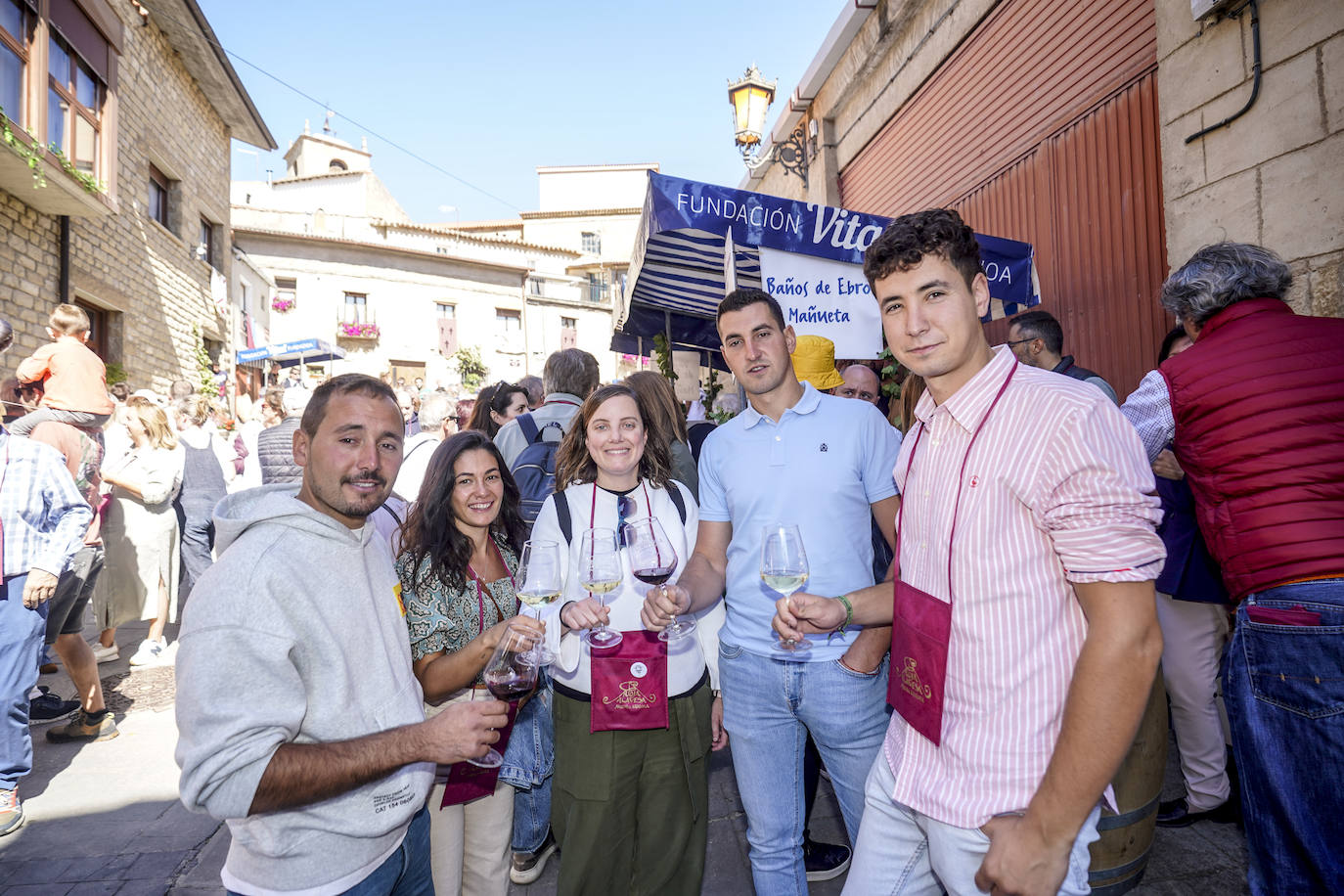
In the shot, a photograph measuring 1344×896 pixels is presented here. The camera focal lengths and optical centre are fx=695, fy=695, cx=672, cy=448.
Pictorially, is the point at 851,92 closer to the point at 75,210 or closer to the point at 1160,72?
the point at 1160,72

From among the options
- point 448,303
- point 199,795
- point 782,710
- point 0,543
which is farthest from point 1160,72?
point 448,303

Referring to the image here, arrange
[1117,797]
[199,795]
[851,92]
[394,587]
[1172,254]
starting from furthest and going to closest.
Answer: [851,92]
[1172,254]
[1117,797]
[394,587]
[199,795]

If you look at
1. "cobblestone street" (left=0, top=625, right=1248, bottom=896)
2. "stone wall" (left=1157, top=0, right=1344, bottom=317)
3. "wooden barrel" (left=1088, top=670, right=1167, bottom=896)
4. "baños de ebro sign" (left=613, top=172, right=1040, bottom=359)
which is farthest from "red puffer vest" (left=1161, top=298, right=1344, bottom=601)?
"baños de ebro sign" (left=613, top=172, right=1040, bottom=359)

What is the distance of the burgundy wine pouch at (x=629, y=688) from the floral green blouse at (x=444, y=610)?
1.39 ft

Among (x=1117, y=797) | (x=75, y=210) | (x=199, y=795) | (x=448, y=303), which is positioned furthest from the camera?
(x=448, y=303)

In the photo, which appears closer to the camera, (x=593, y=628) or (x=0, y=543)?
(x=593, y=628)

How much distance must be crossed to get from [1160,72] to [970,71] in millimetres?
2478

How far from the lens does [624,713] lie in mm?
2389

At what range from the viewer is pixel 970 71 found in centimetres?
617

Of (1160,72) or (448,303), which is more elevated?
(448,303)

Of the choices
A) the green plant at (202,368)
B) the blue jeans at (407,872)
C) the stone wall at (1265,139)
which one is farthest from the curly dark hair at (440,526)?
the green plant at (202,368)

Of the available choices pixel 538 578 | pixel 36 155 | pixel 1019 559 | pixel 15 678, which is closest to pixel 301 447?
pixel 538 578

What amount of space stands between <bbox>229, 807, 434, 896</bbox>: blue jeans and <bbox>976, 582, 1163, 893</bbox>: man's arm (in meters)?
1.48

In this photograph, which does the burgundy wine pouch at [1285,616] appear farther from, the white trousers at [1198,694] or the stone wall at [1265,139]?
the stone wall at [1265,139]
